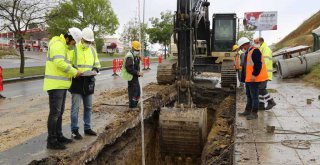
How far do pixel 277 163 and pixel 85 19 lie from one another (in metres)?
51.0

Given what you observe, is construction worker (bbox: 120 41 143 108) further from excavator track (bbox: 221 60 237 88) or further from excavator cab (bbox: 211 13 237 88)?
excavator cab (bbox: 211 13 237 88)

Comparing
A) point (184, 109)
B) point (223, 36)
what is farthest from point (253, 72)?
point (223, 36)

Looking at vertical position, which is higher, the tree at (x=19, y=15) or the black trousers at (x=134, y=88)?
the tree at (x=19, y=15)

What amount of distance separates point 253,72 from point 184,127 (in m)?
1.88

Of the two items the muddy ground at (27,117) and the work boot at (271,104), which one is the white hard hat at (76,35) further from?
the work boot at (271,104)

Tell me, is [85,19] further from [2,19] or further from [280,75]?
[280,75]

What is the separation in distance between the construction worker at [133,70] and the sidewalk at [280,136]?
8.75ft

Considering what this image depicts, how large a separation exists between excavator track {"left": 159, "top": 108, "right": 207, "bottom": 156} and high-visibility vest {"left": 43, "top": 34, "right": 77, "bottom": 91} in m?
2.65

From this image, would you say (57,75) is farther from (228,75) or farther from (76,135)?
(228,75)

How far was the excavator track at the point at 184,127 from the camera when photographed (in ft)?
26.7

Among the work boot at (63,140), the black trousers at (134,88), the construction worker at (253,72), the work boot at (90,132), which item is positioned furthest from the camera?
the black trousers at (134,88)

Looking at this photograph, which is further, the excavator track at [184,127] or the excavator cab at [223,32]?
the excavator cab at [223,32]

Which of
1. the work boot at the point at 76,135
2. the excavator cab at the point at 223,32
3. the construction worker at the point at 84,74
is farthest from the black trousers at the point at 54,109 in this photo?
the excavator cab at the point at 223,32

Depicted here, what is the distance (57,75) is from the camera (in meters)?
6.36
